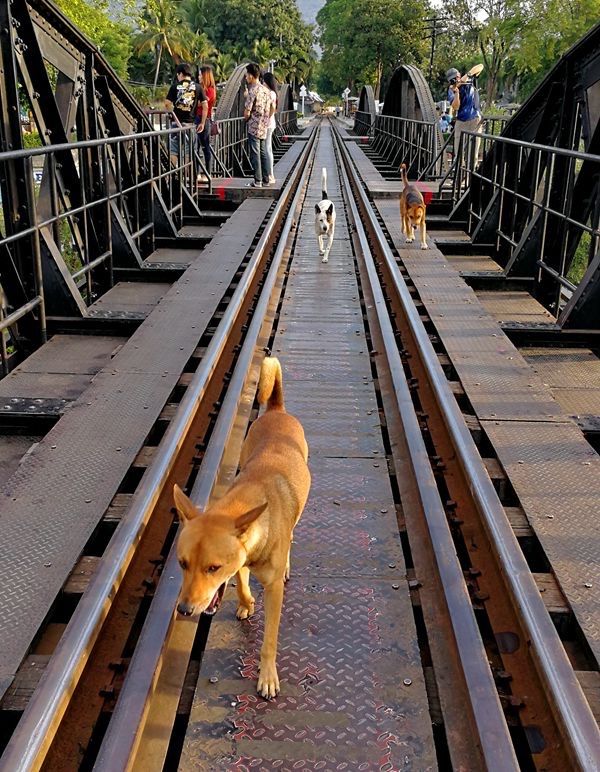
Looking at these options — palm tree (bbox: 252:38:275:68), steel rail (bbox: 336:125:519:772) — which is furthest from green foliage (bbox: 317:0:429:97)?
steel rail (bbox: 336:125:519:772)

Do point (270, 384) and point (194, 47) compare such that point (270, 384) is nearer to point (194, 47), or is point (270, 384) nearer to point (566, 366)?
point (566, 366)

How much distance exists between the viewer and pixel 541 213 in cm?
812

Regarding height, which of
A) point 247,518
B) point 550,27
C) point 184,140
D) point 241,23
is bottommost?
point 247,518

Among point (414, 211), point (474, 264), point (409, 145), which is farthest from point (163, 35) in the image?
point (474, 264)

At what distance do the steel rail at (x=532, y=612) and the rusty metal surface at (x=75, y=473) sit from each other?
5.47 ft

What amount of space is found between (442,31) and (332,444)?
74401 millimetres

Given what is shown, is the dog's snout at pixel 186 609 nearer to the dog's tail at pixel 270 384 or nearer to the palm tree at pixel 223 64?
the dog's tail at pixel 270 384

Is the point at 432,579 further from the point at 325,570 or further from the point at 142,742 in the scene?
the point at 142,742

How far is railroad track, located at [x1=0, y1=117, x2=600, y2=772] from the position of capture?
8.38ft

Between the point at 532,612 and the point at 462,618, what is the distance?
9.6 inches

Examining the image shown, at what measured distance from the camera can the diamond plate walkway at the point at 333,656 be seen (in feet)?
8.61

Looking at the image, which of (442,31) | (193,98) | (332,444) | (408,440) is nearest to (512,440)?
(408,440)

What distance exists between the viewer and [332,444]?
4.86m

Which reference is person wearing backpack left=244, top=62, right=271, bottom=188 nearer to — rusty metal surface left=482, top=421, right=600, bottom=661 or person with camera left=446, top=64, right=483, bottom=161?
person with camera left=446, top=64, right=483, bottom=161
